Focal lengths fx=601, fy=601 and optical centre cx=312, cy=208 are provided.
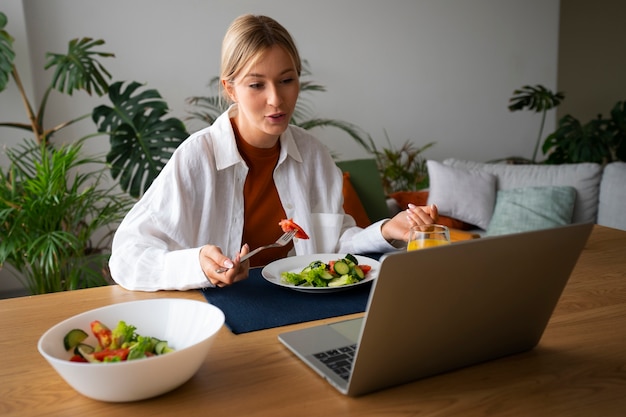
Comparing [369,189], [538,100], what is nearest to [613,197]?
[369,189]

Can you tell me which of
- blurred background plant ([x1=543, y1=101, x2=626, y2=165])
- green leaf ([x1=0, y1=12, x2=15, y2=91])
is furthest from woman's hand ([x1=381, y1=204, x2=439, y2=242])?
blurred background plant ([x1=543, y1=101, x2=626, y2=165])

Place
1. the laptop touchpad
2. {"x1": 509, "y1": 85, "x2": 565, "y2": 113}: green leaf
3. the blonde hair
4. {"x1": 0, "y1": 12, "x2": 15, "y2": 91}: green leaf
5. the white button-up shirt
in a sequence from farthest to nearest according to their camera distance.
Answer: {"x1": 509, "y1": 85, "x2": 565, "y2": 113}: green leaf
{"x1": 0, "y1": 12, "x2": 15, "y2": 91}: green leaf
the blonde hair
the white button-up shirt
the laptop touchpad

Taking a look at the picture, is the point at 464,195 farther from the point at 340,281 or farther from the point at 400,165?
the point at 340,281

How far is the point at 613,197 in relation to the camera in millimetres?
3547

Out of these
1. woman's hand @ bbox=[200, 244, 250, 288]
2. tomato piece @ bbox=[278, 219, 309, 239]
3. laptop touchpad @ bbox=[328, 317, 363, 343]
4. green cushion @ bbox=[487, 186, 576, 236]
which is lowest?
green cushion @ bbox=[487, 186, 576, 236]

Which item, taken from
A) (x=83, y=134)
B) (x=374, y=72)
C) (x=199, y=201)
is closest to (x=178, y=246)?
(x=199, y=201)

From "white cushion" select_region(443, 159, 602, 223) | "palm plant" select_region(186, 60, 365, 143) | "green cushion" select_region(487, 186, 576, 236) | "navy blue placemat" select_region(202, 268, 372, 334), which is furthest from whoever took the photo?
"palm plant" select_region(186, 60, 365, 143)

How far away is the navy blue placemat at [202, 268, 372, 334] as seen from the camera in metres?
1.07

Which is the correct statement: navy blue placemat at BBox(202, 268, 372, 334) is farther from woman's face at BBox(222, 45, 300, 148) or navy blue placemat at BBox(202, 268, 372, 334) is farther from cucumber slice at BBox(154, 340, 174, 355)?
woman's face at BBox(222, 45, 300, 148)

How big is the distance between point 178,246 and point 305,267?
351 millimetres

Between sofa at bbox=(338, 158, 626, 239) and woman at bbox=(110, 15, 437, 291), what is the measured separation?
1602 mm

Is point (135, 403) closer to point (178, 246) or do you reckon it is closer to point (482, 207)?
point (178, 246)

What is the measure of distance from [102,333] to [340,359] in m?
0.35

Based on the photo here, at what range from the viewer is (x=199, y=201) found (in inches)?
62.9
